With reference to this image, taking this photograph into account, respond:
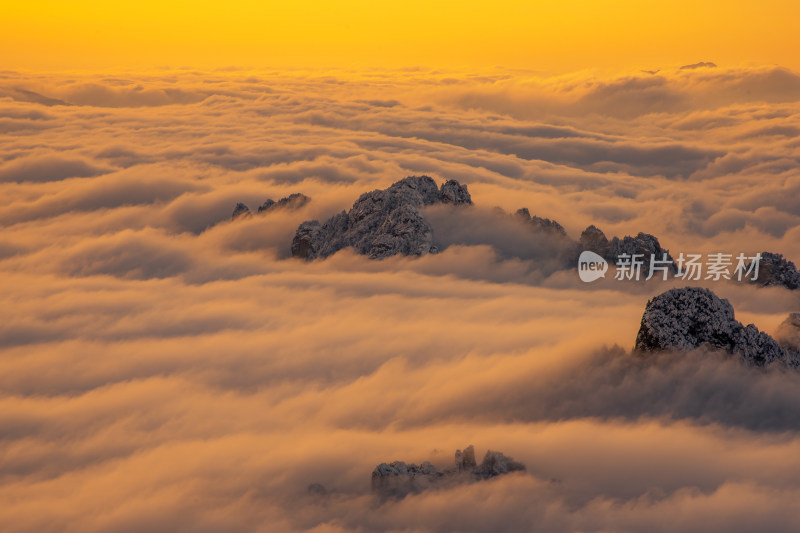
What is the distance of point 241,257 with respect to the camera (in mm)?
54250

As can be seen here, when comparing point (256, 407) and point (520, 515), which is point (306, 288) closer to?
point (256, 407)

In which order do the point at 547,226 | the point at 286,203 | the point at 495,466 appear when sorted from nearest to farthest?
the point at 495,466
the point at 547,226
the point at 286,203

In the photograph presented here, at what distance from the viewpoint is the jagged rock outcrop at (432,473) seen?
16984 millimetres

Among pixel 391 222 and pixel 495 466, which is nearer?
pixel 495 466

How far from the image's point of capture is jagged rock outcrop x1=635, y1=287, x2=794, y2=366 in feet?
68.2

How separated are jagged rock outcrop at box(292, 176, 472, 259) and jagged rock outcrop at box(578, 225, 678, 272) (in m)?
9.51

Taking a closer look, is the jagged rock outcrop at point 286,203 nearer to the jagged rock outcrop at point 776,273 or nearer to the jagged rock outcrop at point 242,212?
the jagged rock outcrop at point 242,212

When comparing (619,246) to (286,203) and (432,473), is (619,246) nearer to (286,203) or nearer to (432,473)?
(286,203)

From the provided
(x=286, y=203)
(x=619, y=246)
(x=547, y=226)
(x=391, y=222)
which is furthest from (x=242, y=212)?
(x=619, y=246)

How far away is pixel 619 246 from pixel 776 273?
9.45m

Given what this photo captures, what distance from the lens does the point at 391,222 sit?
43.7 metres

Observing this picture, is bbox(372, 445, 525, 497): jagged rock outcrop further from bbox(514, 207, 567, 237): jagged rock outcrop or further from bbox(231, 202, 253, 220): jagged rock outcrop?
bbox(231, 202, 253, 220): jagged rock outcrop

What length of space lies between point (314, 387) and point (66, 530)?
501 inches

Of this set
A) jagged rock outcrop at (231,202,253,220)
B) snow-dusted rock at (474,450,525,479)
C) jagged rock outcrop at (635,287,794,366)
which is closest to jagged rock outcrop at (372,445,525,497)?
snow-dusted rock at (474,450,525,479)
